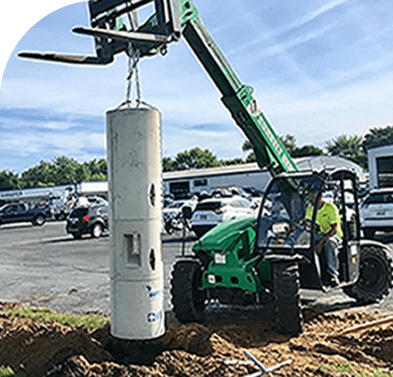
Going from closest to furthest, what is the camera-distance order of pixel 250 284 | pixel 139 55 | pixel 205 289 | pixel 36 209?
pixel 139 55 → pixel 250 284 → pixel 205 289 → pixel 36 209

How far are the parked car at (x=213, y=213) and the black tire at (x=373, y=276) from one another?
11.2m

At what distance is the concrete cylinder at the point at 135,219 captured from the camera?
5.71 meters

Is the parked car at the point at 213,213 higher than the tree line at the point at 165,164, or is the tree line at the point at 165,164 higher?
the tree line at the point at 165,164

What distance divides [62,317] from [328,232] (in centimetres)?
426

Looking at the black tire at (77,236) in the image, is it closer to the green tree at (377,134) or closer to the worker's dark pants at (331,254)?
the worker's dark pants at (331,254)

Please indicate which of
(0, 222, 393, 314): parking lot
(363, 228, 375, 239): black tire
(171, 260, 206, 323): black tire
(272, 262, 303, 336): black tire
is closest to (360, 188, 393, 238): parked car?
(363, 228, 375, 239): black tire

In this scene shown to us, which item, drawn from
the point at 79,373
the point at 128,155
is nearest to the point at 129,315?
the point at 79,373

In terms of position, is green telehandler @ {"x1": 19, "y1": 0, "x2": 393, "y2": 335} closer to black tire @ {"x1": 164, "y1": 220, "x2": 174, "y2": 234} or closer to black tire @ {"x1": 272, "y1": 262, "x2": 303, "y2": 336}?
black tire @ {"x1": 272, "y1": 262, "x2": 303, "y2": 336}

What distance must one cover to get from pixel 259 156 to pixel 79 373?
14.8ft

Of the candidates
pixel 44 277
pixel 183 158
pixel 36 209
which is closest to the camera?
pixel 44 277

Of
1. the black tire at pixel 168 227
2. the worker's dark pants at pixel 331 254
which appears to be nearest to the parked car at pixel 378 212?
the black tire at pixel 168 227

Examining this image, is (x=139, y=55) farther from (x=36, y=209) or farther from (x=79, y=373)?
(x=36, y=209)

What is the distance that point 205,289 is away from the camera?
8.64 meters

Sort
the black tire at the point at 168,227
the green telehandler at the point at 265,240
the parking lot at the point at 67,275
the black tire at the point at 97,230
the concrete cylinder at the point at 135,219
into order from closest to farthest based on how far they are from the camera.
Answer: the concrete cylinder at the point at 135,219, the green telehandler at the point at 265,240, the parking lot at the point at 67,275, the black tire at the point at 97,230, the black tire at the point at 168,227
